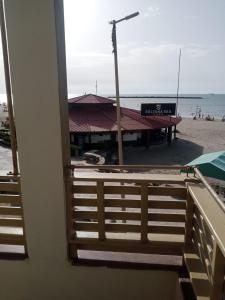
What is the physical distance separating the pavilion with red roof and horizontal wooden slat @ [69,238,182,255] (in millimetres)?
17412

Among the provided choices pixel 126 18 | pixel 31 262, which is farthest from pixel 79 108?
pixel 31 262

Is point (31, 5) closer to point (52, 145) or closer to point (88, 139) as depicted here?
point (52, 145)

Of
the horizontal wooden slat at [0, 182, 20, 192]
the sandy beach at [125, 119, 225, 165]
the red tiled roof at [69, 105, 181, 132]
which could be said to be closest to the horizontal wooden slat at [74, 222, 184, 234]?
the horizontal wooden slat at [0, 182, 20, 192]

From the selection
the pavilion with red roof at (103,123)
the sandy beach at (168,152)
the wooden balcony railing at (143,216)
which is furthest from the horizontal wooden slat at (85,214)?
the pavilion with red roof at (103,123)

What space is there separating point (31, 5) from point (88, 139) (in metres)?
20.2

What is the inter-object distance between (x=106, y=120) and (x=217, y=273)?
20748mm

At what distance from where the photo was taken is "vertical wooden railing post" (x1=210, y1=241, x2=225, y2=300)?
174 centimetres

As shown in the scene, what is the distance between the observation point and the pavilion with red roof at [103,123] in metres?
21.0

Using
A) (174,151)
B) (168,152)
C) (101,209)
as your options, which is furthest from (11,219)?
(174,151)

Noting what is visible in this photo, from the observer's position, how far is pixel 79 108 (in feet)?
77.8

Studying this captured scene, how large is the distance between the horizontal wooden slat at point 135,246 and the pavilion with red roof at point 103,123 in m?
17.4

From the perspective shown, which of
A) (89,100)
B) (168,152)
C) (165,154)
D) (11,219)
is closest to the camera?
(11,219)

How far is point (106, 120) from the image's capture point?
2225cm

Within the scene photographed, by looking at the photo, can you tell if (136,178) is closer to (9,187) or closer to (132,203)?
(132,203)
